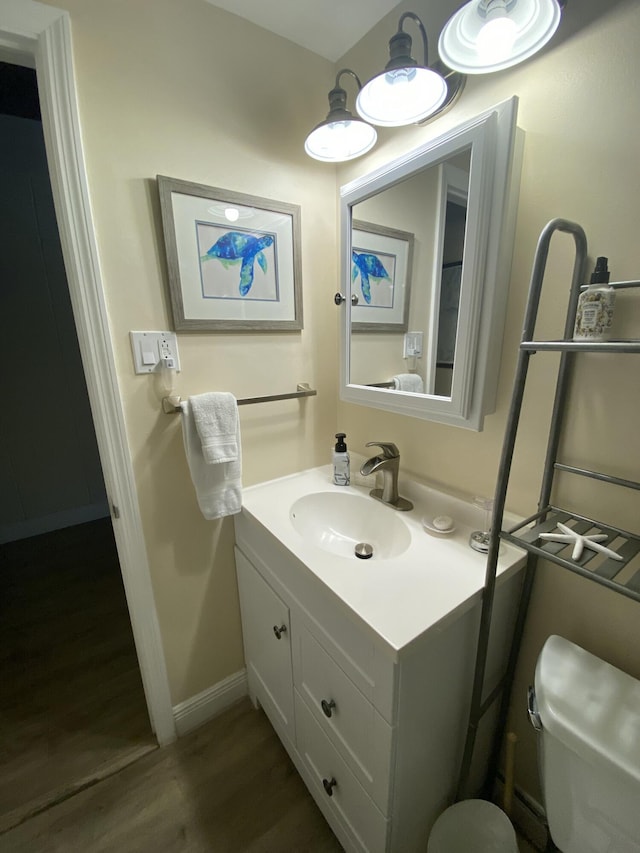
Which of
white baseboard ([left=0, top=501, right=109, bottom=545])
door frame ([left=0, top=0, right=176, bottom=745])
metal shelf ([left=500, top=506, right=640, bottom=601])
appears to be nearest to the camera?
metal shelf ([left=500, top=506, right=640, bottom=601])

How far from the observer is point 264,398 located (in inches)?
45.7

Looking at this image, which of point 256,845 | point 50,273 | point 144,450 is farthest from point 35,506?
point 256,845

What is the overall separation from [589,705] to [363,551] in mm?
560

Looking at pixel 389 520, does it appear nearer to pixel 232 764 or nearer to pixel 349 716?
pixel 349 716

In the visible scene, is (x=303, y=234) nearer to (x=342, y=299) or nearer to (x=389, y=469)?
(x=342, y=299)

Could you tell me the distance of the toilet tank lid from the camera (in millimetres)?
583

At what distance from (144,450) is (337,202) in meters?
1.10

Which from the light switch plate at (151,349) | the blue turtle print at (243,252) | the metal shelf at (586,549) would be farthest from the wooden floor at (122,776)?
the blue turtle print at (243,252)

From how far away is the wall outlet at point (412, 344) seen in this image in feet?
3.35

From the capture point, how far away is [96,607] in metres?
1.89

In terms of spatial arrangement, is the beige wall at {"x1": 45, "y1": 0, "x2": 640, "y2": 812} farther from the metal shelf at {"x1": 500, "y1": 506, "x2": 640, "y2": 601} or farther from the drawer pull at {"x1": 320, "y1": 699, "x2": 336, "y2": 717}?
the drawer pull at {"x1": 320, "y1": 699, "x2": 336, "y2": 717}

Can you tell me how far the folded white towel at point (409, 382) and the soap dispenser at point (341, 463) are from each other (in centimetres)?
28

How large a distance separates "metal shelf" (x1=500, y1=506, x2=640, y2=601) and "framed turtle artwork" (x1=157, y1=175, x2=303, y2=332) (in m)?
0.94

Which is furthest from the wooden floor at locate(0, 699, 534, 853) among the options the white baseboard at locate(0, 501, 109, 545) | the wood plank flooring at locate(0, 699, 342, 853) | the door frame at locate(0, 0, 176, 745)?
the white baseboard at locate(0, 501, 109, 545)
